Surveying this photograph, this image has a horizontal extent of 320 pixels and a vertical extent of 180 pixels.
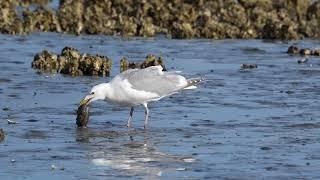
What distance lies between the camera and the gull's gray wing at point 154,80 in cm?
1447

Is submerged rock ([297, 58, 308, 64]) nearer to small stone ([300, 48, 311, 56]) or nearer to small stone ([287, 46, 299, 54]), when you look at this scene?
small stone ([300, 48, 311, 56])

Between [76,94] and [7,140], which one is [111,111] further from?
[7,140]

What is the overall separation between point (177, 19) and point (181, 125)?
1295 centimetres

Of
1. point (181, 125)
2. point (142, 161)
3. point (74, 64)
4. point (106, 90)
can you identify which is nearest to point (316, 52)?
point (74, 64)

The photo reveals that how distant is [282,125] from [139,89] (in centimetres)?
201

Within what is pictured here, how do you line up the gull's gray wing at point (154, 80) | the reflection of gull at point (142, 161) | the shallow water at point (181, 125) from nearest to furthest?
the reflection of gull at point (142, 161), the shallow water at point (181, 125), the gull's gray wing at point (154, 80)

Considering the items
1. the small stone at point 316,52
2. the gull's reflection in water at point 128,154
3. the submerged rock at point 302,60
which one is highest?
the small stone at point 316,52

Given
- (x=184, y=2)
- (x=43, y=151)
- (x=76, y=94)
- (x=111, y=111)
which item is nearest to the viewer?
(x=43, y=151)

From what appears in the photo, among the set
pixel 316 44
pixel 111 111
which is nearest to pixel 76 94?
pixel 111 111

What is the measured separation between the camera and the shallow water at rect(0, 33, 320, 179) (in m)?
11.3

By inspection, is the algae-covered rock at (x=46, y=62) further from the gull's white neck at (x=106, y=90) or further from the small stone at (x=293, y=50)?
the gull's white neck at (x=106, y=90)

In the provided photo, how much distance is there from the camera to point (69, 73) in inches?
767

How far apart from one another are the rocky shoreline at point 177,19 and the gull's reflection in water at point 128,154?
11.9 metres

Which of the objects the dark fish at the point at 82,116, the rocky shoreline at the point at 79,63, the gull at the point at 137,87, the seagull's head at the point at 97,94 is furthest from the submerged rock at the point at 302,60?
the dark fish at the point at 82,116
